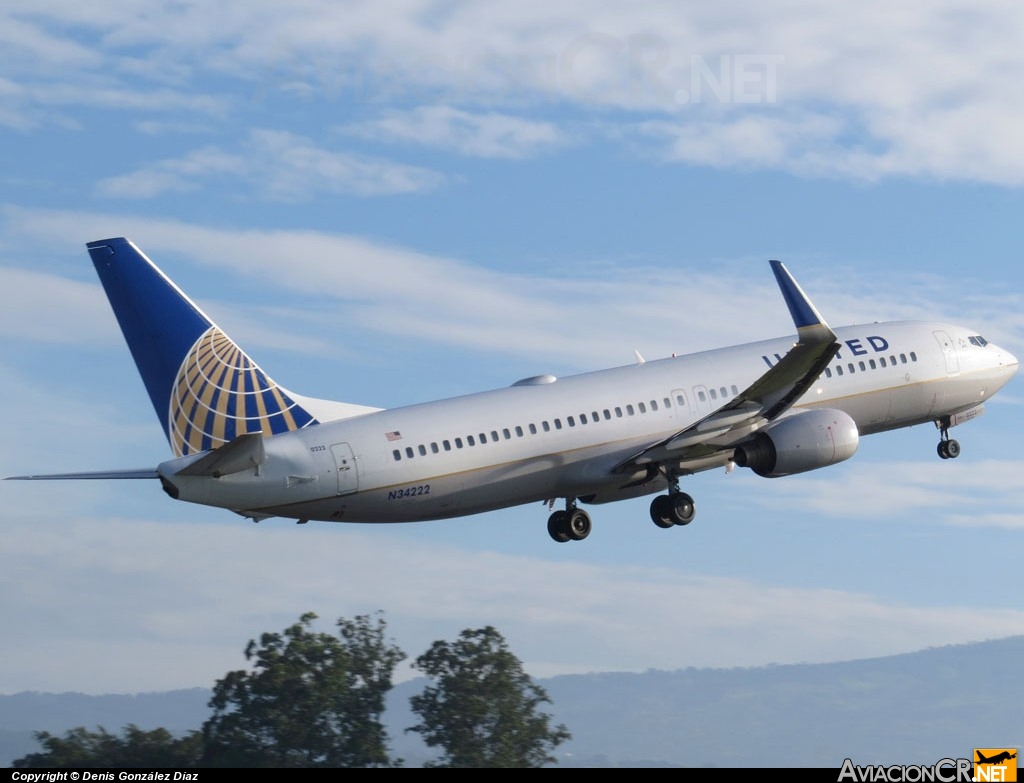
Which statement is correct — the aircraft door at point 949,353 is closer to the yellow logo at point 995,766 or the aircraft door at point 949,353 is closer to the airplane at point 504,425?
the airplane at point 504,425

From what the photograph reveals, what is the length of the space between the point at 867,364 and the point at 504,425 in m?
14.7

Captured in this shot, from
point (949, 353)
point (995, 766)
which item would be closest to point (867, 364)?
point (949, 353)

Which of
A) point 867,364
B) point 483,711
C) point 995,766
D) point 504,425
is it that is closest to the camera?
point 995,766

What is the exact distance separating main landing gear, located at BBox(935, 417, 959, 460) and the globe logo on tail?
1017 inches

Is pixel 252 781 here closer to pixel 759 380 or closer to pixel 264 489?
pixel 264 489

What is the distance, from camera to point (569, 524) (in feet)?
177

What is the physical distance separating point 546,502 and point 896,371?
13754 millimetres

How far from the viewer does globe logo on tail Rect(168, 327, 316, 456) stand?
148ft

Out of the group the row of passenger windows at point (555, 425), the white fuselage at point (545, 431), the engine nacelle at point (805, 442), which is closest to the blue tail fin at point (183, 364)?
the white fuselage at point (545, 431)

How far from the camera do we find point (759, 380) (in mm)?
49500

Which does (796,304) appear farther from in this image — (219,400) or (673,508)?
(219,400)

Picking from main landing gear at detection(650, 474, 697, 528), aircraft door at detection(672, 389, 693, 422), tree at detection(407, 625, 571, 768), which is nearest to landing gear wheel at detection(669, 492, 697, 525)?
main landing gear at detection(650, 474, 697, 528)

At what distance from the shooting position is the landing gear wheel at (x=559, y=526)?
5406cm

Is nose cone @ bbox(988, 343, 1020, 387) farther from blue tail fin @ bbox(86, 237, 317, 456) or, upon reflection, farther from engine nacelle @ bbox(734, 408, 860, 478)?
blue tail fin @ bbox(86, 237, 317, 456)
